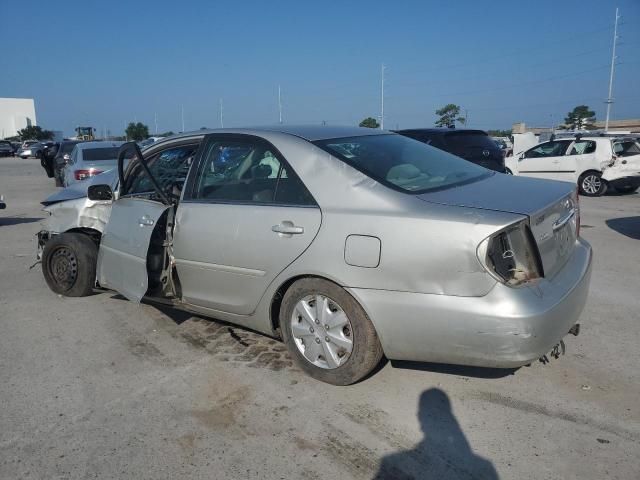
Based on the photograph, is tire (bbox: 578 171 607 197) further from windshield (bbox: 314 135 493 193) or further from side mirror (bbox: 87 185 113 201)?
side mirror (bbox: 87 185 113 201)

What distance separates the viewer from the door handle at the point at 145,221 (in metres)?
4.16

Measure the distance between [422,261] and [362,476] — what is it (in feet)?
3.66

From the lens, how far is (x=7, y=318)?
4902mm

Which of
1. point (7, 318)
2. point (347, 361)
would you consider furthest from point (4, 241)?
point (347, 361)

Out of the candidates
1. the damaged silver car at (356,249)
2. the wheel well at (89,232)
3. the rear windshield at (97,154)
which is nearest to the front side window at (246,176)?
the damaged silver car at (356,249)

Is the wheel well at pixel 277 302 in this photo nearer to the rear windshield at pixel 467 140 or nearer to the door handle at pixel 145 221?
the door handle at pixel 145 221

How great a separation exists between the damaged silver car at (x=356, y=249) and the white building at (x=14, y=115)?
342 ft

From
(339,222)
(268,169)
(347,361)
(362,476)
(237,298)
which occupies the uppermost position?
(268,169)

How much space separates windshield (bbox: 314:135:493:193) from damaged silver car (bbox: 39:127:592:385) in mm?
17

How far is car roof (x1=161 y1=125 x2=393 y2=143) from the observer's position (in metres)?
3.72

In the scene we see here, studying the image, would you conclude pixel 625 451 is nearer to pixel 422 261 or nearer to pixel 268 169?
pixel 422 261

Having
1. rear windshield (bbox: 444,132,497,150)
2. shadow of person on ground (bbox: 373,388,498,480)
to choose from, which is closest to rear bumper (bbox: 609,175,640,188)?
rear windshield (bbox: 444,132,497,150)

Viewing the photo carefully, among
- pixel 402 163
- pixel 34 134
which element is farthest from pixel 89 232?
pixel 34 134

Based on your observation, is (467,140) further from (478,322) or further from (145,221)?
(478,322)
